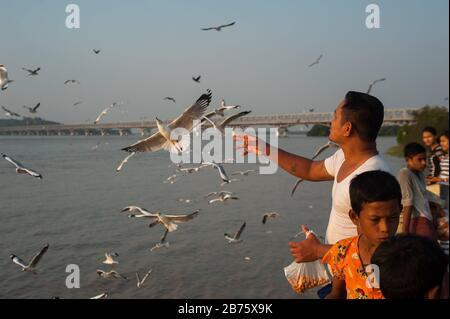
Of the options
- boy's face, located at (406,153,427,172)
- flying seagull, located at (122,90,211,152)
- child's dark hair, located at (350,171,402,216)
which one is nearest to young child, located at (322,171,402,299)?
child's dark hair, located at (350,171,402,216)

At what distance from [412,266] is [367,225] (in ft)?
1.76

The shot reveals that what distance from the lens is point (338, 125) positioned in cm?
257

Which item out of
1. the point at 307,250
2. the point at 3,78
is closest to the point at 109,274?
the point at 3,78

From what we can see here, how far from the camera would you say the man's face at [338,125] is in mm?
2561

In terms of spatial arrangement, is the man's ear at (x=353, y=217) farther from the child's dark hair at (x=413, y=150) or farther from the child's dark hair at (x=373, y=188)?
the child's dark hair at (x=413, y=150)

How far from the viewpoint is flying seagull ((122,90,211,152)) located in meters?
5.64

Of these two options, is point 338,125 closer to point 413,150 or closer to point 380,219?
point 380,219

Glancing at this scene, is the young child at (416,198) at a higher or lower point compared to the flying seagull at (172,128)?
lower

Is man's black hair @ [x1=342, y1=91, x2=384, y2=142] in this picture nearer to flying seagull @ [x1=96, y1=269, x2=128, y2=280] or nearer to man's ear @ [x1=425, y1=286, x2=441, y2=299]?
man's ear @ [x1=425, y1=286, x2=441, y2=299]

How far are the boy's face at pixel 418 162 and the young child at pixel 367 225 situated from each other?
276 centimetres

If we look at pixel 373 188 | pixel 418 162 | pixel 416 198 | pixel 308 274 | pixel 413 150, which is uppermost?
pixel 373 188

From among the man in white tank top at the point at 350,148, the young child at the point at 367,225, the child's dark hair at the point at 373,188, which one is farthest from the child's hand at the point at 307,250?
the child's dark hair at the point at 373,188
